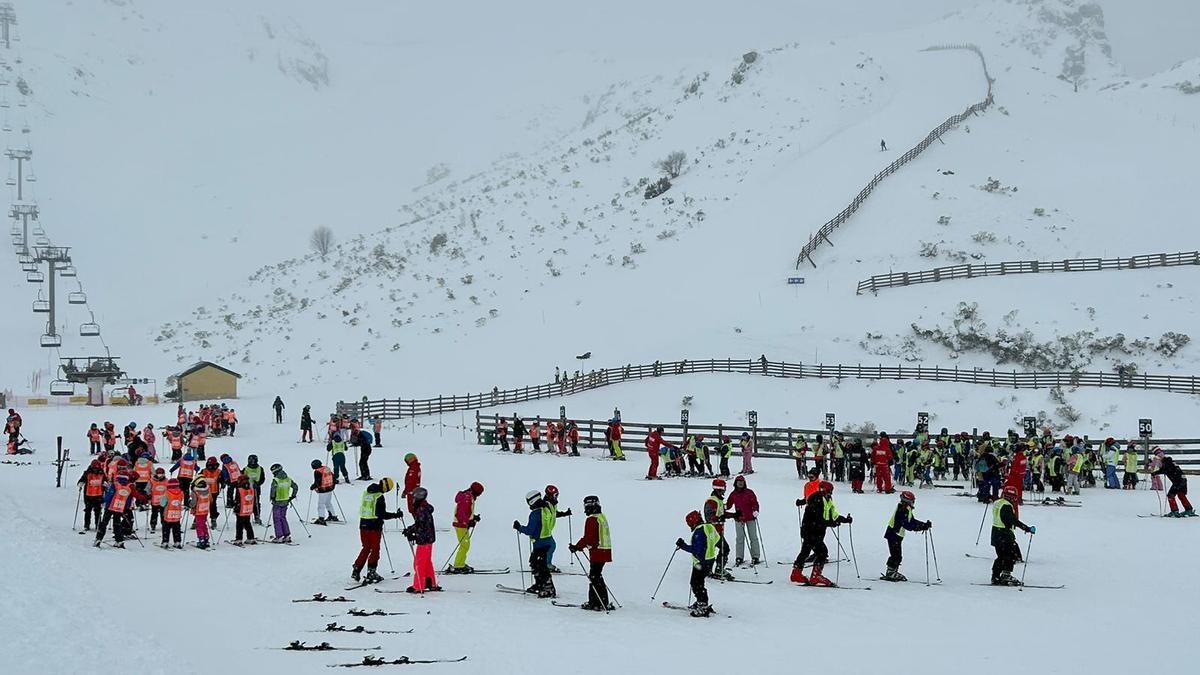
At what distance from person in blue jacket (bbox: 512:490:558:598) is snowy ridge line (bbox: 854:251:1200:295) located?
43.3 m

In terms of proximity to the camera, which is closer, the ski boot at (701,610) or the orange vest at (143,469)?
the ski boot at (701,610)

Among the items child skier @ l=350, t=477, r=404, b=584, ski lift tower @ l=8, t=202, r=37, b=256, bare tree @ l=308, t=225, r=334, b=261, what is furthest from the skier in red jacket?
bare tree @ l=308, t=225, r=334, b=261

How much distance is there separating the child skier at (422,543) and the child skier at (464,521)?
3.02 ft

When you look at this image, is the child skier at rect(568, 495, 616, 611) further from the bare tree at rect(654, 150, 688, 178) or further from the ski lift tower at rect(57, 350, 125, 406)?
the bare tree at rect(654, 150, 688, 178)

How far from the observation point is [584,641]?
11820 millimetres

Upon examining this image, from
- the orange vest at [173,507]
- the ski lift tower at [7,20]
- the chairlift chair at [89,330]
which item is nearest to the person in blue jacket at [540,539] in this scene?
the orange vest at [173,507]

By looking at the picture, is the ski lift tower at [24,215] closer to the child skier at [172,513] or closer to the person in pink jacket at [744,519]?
the child skier at [172,513]

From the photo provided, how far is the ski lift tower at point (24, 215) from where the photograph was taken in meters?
82.5

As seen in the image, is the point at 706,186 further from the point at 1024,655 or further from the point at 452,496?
the point at 1024,655

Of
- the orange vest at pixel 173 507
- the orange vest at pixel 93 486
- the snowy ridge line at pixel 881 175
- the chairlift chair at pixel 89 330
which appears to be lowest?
the orange vest at pixel 173 507

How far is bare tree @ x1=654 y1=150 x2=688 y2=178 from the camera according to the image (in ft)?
268

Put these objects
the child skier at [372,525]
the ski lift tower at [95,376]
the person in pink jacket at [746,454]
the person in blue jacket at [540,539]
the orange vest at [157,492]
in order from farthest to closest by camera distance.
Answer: the ski lift tower at [95,376] → the person in pink jacket at [746,454] → the orange vest at [157,492] → the child skier at [372,525] → the person in blue jacket at [540,539]

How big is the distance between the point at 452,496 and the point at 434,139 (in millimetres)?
125915

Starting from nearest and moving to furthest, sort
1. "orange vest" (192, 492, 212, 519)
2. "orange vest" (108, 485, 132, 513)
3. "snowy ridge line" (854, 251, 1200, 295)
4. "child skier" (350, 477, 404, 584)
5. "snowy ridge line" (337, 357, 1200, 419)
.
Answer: "child skier" (350, 477, 404, 584) → "orange vest" (108, 485, 132, 513) → "orange vest" (192, 492, 212, 519) → "snowy ridge line" (337, 357, 1200, 419) → "snowy ridge line" (854, 251, 1200, 295)
